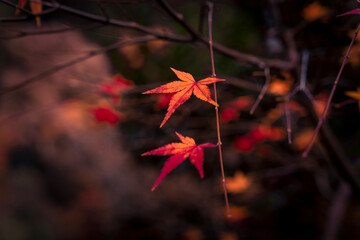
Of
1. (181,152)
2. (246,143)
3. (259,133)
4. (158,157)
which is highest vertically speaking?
(181,152)

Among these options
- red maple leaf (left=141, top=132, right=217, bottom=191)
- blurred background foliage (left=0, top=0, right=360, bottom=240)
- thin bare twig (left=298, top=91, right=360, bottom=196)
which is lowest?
blurred background foliage (left=0, top=0, right=360, bottom=240)

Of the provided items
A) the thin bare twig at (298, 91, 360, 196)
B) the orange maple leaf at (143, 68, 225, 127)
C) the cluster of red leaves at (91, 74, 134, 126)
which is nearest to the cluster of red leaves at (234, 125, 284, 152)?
the thin bare twig at (298, 91, 360, 196)

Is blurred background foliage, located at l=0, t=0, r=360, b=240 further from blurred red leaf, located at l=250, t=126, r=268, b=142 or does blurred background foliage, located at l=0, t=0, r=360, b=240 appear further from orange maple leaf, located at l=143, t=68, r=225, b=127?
orange maple leaf, located at l=143, t=68, r=225, b=127

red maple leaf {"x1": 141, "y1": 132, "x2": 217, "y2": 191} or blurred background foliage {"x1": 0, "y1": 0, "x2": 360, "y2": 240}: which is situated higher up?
red maple leaf {"x1": 141, "y1": 132, "x2": 217, "y2": 191}

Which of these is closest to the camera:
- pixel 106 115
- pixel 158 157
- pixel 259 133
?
pixel 106 115

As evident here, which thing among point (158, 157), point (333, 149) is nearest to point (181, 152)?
point (333, 149)

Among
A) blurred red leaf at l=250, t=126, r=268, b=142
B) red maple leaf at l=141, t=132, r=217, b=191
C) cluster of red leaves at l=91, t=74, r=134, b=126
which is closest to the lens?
red maple leaf at l=141, t=132, r=217, b=191

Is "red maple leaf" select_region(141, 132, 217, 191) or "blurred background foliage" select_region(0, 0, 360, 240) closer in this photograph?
"red maple leaf" select_region(141, 132, 217, 191)

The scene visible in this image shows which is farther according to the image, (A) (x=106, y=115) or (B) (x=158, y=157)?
(B) (x=158, y=157)

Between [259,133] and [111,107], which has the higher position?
[111,107]

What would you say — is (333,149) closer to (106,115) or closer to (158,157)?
(106,115)
